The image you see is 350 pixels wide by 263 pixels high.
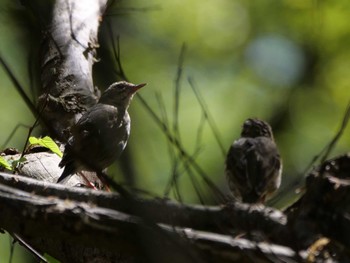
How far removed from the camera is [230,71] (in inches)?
612

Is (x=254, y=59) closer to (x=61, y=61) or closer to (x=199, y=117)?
(x=199, y=117)

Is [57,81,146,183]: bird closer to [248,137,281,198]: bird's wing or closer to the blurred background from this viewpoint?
[248,137,281,198]: bird's wing

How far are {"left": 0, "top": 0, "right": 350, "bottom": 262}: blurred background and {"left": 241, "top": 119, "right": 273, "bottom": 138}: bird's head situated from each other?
188 inches

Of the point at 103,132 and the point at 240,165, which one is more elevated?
the point at 240,165

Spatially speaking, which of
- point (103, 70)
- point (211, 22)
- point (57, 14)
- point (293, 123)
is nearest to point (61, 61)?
point (57, 14)

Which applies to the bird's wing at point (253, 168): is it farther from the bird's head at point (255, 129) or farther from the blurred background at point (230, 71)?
the blurred background at point (230, 71)

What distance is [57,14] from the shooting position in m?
10.0

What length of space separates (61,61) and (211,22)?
7.18 meters

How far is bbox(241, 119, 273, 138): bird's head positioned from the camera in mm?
7581

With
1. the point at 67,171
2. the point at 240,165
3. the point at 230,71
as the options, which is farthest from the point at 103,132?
the point at 230,71

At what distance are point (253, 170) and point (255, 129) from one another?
1.18m

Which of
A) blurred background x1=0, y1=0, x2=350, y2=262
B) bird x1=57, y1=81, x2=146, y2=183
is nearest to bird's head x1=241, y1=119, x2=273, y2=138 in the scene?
bird x1=57, y1=81, x2=146, y2=183

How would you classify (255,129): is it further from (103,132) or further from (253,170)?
(103,132)

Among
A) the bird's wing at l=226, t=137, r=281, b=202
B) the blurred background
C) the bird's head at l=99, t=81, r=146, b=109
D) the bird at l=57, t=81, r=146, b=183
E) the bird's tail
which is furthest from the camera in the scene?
the blurred background
